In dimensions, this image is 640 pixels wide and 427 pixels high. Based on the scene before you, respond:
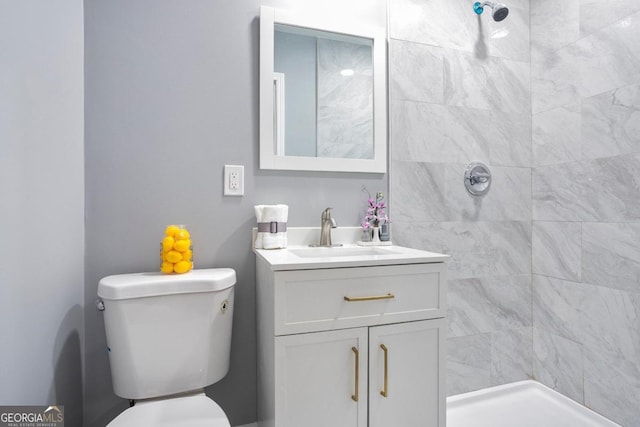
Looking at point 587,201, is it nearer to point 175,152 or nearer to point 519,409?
point 519,409

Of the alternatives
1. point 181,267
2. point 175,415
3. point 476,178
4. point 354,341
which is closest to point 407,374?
point 354,341

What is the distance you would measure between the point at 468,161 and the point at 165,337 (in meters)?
1.64

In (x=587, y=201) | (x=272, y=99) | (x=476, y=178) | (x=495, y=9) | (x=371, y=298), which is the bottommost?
(x=371, y=298)

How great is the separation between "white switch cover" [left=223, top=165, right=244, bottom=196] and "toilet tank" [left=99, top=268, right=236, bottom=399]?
391 millimetres

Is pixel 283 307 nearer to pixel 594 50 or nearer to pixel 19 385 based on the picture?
pixel 19 385

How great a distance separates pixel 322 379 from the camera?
40.5 inches

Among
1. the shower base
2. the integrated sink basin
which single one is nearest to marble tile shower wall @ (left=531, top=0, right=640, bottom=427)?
the shower base

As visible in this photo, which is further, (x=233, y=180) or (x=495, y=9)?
(x=495, y=9)

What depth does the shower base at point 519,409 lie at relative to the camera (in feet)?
5.17

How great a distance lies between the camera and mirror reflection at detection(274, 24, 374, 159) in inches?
58.1

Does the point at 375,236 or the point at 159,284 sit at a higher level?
the point at 375,236

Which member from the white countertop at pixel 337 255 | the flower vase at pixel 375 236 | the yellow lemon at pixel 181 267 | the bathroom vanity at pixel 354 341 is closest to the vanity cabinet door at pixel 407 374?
the bathroom vanity at pixel 354 341

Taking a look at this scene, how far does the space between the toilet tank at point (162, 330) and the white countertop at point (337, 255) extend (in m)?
0.26

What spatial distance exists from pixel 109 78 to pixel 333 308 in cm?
123
